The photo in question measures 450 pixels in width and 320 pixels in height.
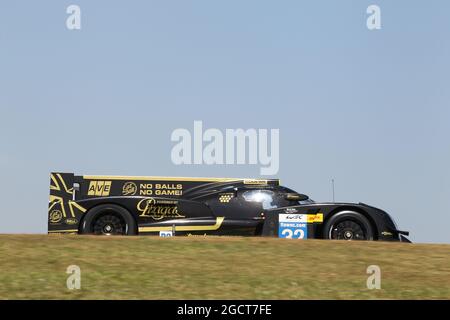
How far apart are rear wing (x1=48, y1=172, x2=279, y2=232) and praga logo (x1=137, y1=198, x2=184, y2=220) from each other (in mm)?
212

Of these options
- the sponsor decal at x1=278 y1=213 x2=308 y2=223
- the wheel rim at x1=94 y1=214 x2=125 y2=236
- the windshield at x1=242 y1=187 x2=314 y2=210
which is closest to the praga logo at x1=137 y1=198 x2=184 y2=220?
the wheel rim at x1=94 y1=214 x2=125 y2=236

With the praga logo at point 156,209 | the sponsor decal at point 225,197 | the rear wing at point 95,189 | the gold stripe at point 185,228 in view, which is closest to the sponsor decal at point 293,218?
the sponsor decal at point 225,197

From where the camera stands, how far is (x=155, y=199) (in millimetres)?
14984

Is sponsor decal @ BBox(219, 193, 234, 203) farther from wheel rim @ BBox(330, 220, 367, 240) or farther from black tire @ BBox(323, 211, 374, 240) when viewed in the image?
wheel rim @ BBox(330, 220, 367, 240)

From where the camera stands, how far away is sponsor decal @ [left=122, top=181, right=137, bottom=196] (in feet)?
49.4

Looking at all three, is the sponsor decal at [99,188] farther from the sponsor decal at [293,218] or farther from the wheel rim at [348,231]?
the wheel rim at [348,231]

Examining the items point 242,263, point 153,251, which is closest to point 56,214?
point 153,251

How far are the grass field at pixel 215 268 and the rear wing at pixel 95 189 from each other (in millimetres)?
2390

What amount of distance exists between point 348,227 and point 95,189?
5463 mm

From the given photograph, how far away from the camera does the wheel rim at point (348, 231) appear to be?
14.2m

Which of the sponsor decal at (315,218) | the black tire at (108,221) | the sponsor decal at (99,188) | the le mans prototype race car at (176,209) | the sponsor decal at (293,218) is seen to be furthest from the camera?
the sponsor decal at (99,188)

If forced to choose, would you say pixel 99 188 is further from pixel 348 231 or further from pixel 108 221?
pixel 348 231

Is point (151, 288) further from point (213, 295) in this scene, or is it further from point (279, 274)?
point (279, 274)

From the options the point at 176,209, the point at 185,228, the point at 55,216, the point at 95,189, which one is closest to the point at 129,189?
the point at 95,189
